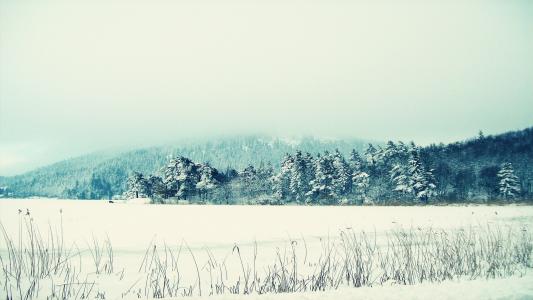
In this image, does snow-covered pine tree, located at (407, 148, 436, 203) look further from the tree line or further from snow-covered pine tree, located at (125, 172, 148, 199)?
snow-covered pine tree, located at (125, 172, 148, 199)

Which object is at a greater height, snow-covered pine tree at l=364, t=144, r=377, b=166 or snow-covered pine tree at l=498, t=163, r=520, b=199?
snow-covered pine tree at l=364, t=144, r=377, b=166

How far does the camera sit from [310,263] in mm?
14281

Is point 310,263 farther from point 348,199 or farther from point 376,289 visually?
point 348,199

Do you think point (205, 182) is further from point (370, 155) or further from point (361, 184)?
point (370, 155)

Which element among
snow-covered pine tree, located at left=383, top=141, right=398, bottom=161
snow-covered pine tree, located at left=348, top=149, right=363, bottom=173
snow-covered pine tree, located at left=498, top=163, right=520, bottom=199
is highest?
snow-covered pine tree, located at left=383, top=141, right=398, bottom=161

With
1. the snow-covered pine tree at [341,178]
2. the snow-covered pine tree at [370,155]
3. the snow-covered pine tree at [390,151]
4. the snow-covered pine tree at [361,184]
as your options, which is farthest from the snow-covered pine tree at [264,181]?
the snow-covered pine tree at [390,151]

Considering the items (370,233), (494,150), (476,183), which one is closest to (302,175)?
(476,183)

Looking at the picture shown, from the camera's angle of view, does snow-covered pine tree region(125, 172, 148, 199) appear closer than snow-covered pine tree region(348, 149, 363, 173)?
No

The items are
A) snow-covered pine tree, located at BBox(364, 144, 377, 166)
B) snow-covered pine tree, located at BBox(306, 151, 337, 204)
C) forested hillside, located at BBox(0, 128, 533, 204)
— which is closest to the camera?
forested hillside, located at BBox(0, 128, 533, 204)

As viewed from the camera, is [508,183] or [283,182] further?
[283,182]

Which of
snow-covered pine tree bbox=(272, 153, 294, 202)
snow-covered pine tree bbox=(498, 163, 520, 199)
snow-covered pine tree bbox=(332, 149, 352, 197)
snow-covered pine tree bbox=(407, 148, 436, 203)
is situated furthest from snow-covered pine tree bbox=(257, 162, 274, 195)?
snow-covered pine tree bbox=(498, 163, 520, 199)

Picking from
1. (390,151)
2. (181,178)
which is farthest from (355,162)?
(181,178)

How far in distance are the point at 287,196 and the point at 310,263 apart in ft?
251

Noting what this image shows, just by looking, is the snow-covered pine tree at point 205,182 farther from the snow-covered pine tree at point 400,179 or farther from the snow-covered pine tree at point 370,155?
the snow-covered pine tree at point 400,179
